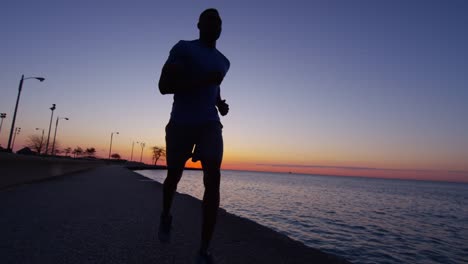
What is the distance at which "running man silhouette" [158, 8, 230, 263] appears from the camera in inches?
103

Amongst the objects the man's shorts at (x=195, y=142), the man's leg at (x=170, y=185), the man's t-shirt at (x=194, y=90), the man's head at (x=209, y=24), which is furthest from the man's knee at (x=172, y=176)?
the man's head at (x=209, y=24)

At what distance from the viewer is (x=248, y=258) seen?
129 inches

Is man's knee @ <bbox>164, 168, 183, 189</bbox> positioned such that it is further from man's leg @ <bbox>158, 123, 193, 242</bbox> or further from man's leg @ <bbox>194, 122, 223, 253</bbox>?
man's leg @ <bbox>194, 122, 223, 253</bbox>

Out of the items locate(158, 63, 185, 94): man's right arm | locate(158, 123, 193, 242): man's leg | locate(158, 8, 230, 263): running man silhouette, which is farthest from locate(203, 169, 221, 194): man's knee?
locate(158, 63, 185, 94): man's right arm

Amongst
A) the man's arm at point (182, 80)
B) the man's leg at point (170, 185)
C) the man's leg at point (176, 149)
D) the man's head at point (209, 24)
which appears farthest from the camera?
the man's leg at point (170, 185)

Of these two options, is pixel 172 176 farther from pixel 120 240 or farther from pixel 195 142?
pixel 120 240

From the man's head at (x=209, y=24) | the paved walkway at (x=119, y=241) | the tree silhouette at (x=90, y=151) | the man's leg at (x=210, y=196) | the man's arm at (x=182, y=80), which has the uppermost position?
the tree silhouette at (x=90, y=151)

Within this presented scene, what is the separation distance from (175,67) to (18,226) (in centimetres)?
329

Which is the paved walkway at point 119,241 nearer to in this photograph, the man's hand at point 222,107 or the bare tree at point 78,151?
the man's hand at point 222,107

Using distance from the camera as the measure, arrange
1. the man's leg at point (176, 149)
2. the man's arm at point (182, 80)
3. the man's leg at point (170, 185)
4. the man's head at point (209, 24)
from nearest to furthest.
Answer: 1. the man's arm at point (182, 80)
2. the man's leg at point (176, 149)
3. the man's head at point (209, 24)
4. the man's leg at point (170, 185)

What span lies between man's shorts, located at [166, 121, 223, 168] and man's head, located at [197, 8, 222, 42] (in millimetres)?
778

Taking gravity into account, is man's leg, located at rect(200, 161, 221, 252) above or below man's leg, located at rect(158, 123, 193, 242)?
below

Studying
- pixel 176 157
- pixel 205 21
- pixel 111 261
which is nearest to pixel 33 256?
pixel 111 261

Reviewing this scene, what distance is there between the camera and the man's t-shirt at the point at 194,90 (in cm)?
265
